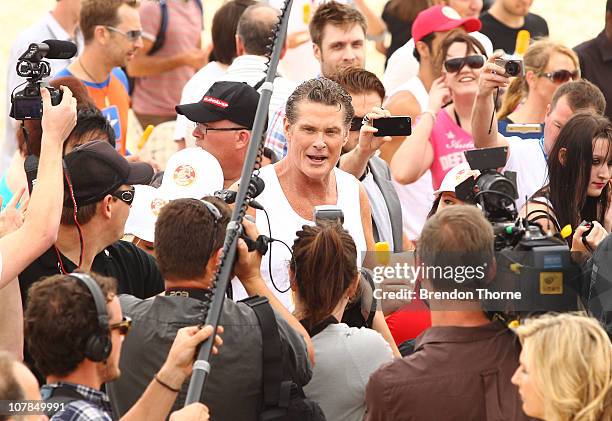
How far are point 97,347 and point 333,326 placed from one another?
1.09m

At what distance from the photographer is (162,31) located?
998 centimetres

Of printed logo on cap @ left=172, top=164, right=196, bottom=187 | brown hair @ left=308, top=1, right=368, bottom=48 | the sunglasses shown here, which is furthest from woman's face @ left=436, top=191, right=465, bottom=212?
brown hair @ left=308, top=1, right=368, bottom=48

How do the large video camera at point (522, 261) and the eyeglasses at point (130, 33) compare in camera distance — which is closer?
the large video camera at point (522, 261)

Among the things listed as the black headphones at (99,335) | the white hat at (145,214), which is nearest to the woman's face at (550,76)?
the white hat at (145,214)

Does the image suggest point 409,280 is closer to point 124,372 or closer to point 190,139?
point 124,372

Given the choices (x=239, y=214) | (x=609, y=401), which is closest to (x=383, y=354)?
(x=239, y=214)

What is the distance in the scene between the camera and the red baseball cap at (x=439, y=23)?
7.97 metres

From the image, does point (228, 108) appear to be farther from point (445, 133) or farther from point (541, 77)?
point (541, 77)

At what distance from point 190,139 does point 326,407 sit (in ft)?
10.8

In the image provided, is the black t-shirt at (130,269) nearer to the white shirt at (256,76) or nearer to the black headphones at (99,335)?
the black headphones at (99,335)

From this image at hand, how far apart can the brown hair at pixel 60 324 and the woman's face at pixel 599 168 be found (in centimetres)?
284

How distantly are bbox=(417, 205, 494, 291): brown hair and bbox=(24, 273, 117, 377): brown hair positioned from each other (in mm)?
1114

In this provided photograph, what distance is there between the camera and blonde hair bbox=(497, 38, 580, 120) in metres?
7.54

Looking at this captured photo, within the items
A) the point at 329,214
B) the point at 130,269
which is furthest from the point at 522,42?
the point at 130,269
